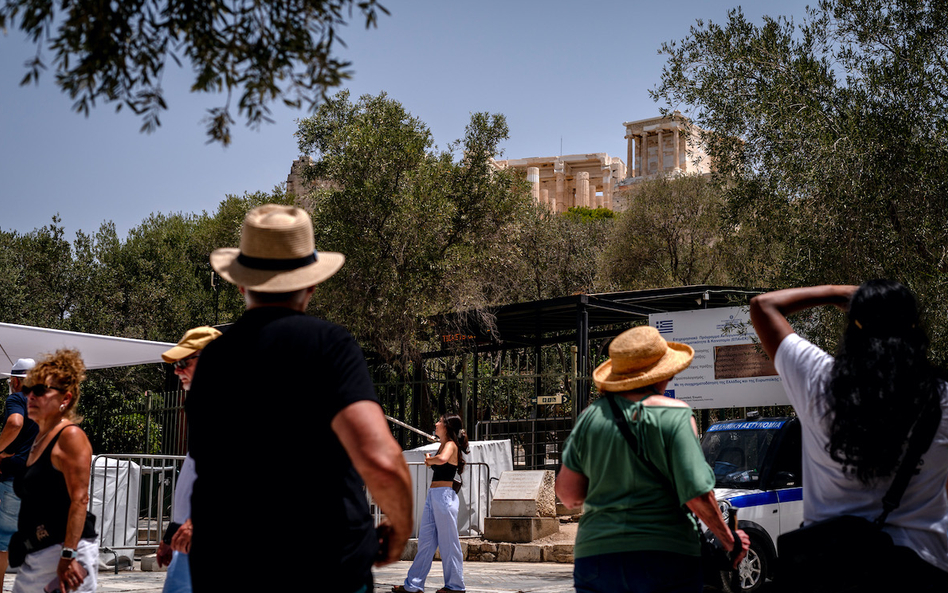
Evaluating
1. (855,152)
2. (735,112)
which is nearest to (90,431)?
(735,112)

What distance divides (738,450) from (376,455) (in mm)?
8556

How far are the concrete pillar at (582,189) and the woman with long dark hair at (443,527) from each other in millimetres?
111754

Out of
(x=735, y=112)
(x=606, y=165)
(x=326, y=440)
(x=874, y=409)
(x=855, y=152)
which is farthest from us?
(x=606, y=165)

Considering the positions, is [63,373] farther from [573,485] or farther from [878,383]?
[878,383]

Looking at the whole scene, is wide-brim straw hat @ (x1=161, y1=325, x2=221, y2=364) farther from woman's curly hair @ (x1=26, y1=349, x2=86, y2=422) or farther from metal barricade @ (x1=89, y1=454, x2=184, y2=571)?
metal barricade @ (x1=89, y1=454, x2=184, y2=571)

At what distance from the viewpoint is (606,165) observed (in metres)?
123

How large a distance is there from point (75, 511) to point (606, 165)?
12243cm

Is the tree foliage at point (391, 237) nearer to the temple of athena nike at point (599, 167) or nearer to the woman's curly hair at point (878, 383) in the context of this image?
the woman's curly hair at point (878, 383)

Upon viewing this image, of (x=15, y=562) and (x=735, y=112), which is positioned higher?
(x=735, y=112)

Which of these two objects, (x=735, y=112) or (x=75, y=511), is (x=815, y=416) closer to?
(x=75, y=511)

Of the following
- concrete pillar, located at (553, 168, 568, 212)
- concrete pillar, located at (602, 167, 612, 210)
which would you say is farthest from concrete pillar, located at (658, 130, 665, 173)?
concrete pillar, located at (553, 168, 568, 212)

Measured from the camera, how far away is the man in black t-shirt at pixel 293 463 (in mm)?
2258

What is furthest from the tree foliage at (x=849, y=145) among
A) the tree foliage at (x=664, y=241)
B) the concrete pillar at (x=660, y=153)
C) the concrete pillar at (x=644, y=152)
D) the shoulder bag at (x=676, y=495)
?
the concrete pillar at (x=644, y=152)

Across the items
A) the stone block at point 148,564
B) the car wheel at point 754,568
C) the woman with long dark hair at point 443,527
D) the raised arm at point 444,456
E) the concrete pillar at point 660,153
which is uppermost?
the concrete pillar at point 660,153
